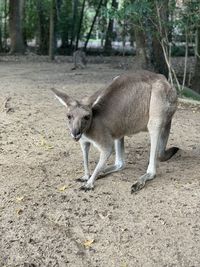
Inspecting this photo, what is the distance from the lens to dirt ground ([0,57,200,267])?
370 centimetres

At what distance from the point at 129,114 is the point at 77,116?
1.93 feet

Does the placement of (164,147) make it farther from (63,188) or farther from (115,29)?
(115,29)

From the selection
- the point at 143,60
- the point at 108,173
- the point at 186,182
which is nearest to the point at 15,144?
the point at 108,173

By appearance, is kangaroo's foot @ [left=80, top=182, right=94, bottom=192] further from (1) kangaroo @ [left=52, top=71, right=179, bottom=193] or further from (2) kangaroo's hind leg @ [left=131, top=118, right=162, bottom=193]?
(2) kangaroo's hind leg @ [left=131, top=118, right=162, bottom=193]

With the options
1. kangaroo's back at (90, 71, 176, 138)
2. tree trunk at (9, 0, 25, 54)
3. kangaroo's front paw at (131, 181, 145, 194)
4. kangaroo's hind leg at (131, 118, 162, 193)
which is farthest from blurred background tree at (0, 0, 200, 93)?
kangaroo's front paw at (131, 181, 145, 194)

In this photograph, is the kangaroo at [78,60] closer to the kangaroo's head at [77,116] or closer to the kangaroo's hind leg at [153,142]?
the kangaroo's hind leg at [153,142]

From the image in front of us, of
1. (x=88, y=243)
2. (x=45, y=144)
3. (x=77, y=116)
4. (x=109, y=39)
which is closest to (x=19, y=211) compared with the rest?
(x=88, y=243)

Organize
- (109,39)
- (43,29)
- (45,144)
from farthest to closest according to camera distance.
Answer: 1. (109,39)
2. (43,29)
3. (45,144)

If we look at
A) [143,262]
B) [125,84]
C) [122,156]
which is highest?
[125,84]

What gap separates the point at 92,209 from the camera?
4164 millimetres

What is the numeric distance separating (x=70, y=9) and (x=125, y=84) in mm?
18297

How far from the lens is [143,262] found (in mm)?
3592

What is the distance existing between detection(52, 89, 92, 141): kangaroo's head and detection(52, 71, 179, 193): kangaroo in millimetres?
101

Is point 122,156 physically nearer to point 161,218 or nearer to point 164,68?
point 161,218
